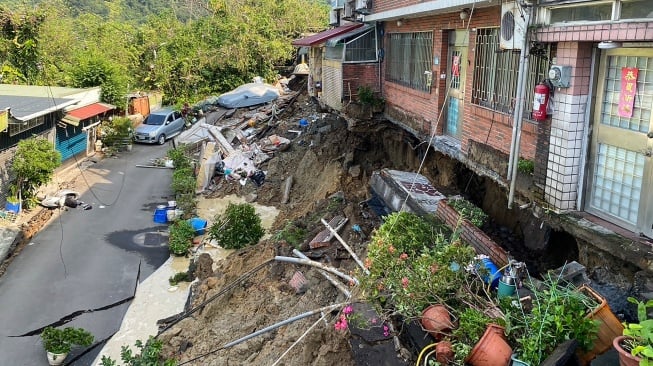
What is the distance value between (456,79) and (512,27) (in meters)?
3.71

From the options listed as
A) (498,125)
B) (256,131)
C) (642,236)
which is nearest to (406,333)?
(642,236)

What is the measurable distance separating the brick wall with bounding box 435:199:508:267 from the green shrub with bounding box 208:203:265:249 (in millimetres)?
8345

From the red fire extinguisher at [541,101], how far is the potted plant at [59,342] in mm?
10171

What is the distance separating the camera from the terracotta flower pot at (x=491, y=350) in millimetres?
5250

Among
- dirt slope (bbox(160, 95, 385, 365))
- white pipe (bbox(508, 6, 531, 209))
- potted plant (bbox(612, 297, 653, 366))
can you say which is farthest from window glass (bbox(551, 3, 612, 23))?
dirt slope (bbox(160, 95, 385, 365))

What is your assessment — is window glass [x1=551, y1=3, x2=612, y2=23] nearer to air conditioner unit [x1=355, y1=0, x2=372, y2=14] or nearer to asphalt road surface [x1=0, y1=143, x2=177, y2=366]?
air conditioner unit [x1=355, y1=0, x2=372, y2=14]

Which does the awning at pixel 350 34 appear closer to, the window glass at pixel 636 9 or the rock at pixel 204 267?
the rock at pixel 204 267

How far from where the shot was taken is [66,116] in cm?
2347

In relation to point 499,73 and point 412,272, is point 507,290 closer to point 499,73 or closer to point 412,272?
point 412,272

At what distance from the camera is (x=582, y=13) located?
651 centimetres

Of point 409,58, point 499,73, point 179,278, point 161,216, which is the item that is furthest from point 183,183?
point 499,73

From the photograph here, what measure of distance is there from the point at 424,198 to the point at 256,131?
64.6 feet

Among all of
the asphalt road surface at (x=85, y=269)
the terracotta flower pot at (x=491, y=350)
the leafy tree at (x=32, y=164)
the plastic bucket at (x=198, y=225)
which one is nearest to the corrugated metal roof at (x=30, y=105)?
the leafy tree at (x=32, y=164)

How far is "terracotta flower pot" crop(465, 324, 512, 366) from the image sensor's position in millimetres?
5250
